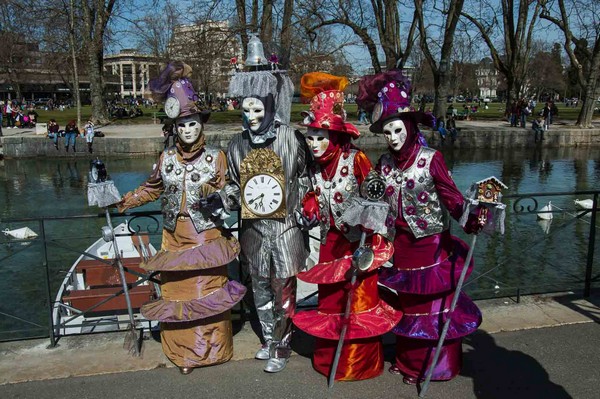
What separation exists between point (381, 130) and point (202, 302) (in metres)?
1.71

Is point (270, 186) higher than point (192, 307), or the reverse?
point (270, 186)

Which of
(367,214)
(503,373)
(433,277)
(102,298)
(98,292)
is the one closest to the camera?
(367,214)

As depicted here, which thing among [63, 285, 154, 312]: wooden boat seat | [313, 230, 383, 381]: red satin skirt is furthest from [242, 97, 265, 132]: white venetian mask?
[63, 285, 154, 312]: wooden boat seat

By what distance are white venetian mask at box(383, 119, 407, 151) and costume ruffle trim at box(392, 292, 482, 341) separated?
114 cm

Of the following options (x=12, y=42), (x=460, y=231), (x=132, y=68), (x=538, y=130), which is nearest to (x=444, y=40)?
(x=538, y=130)

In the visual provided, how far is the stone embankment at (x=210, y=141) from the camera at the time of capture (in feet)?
68.8

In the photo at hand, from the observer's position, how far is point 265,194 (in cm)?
364

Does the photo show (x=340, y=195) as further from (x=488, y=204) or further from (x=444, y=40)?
(x=444, y=40)

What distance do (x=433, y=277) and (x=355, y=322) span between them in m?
0.59

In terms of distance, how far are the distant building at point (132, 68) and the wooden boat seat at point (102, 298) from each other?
240 centimetres

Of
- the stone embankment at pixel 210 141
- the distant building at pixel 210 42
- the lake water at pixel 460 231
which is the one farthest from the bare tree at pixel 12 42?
the lake water at pixel 460 231

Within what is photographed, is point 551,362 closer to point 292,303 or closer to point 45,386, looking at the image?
point 292,303

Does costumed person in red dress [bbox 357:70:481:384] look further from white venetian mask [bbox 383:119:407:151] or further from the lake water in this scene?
the lake water

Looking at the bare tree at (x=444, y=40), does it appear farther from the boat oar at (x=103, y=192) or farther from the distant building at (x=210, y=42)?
the boat oar at (x=103, y=192)
